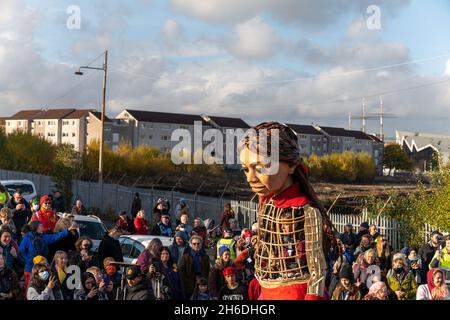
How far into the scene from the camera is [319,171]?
6278 cm

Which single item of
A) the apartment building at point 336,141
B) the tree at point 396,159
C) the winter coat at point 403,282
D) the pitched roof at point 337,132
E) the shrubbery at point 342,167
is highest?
the pitched roof at point 337,132

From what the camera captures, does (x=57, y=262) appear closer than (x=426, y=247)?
Yes

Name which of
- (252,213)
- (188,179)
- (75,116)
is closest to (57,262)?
(252,213)

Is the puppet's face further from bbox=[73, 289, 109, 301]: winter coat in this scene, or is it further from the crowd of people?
bbox=[73, 289, 109, 301]: winter coat

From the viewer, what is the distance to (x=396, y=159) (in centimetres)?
9956

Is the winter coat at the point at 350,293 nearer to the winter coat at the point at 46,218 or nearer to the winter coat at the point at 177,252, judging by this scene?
the winter coat at the point at 177,252

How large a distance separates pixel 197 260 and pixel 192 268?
16 cm

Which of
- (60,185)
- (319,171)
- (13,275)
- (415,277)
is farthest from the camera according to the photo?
(319,171)

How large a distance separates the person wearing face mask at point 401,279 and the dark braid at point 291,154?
19.4 ft

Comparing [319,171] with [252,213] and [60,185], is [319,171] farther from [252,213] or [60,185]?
[252,213]

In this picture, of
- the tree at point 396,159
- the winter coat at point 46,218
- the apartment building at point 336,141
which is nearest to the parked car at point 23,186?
the winter coat at point 46,218

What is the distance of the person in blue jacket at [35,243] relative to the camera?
10.4 m

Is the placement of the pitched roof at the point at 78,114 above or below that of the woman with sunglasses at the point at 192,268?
above
